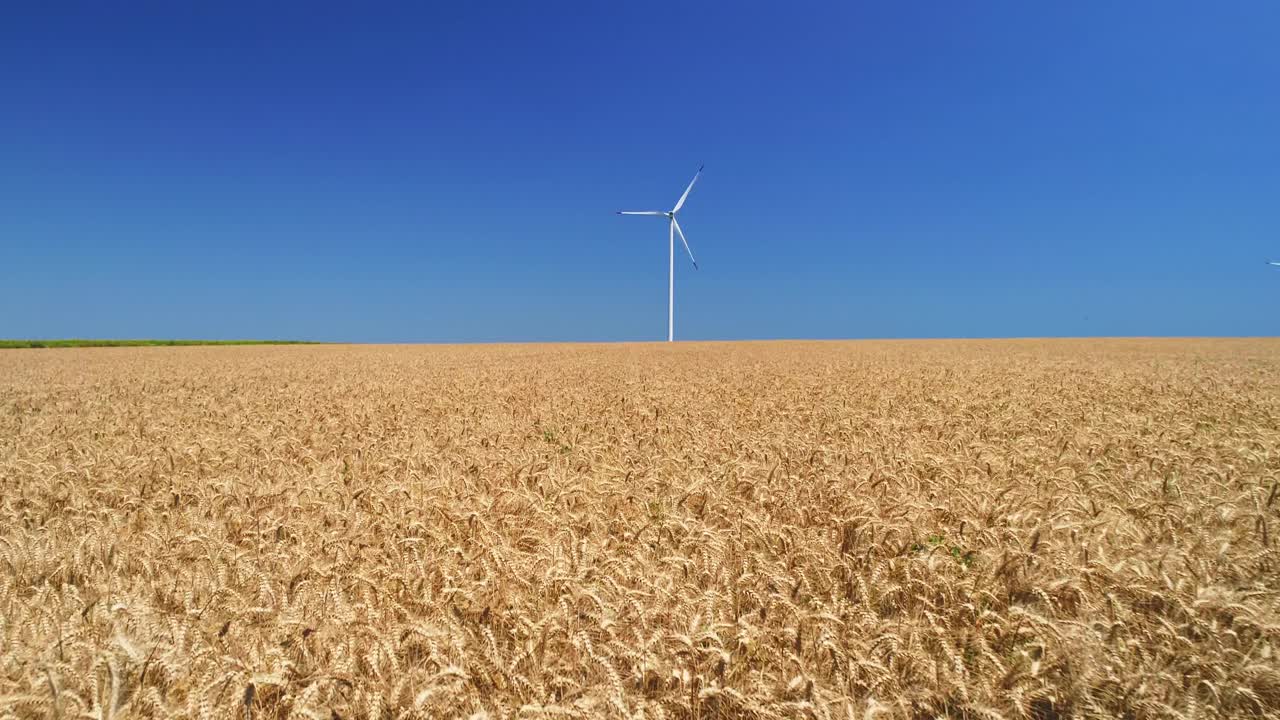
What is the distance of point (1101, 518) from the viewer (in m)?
4.04

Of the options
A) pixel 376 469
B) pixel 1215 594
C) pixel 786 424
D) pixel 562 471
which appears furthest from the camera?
pixel 786 424

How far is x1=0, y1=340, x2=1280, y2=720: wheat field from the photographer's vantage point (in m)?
2.14

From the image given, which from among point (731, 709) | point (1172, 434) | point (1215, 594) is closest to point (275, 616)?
point (731, 709)

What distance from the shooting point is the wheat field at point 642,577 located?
214cm

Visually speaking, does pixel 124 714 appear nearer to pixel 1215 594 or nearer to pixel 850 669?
pixel 850 669

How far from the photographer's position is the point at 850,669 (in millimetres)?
2168

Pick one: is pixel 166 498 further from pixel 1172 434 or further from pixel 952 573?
pixel 1172 434

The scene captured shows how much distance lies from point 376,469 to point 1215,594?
5.68 m

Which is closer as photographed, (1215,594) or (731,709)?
(731,709)

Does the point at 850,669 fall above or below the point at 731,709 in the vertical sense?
above

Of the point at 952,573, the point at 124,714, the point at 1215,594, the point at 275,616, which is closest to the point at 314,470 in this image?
the point at 275,616

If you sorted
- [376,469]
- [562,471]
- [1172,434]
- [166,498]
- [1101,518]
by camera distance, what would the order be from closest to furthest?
1. [1101,518]
2. [166,498]
3. [562,471]
4. [376,469]
5. [1172,434]

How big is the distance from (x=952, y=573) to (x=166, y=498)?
5.24m

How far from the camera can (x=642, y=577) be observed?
283 cm
